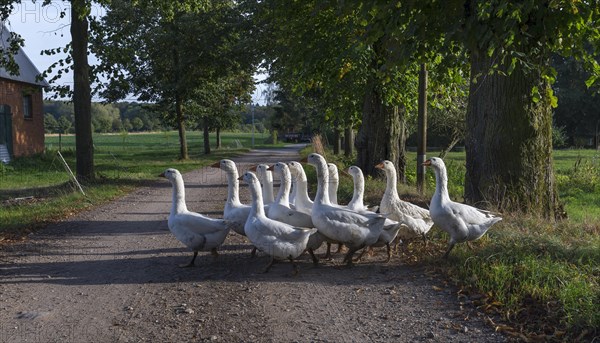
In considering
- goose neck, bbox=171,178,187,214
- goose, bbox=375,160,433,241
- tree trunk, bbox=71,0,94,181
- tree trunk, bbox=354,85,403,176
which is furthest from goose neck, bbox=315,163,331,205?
tree trunk, bbox=71,0,94,181

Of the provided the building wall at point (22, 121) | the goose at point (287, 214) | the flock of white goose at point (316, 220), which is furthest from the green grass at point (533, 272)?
the building wall at point (22, 121)

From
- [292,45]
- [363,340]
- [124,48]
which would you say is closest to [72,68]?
[124,48]

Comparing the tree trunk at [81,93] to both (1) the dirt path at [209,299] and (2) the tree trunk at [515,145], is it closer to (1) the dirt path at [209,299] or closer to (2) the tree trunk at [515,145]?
(1) the dirt path at [209,299]

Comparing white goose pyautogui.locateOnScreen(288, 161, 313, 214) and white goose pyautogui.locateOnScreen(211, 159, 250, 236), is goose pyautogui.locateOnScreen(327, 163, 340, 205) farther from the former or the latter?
white goose pyautogui.locateOnScreen(211, 159, 250, 236)

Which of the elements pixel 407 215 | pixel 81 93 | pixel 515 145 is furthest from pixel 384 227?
pixel 81 93

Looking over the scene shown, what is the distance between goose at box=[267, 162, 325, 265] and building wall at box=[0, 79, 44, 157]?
84.5 feet

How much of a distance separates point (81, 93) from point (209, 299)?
42.2ft

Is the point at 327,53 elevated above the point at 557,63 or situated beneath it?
situated beneath

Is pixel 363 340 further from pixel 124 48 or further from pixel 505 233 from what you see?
pixel 124 48

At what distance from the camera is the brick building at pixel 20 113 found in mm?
30844

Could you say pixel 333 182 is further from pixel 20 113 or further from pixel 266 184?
pixel 20 113

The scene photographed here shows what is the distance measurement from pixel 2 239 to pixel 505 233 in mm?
8245

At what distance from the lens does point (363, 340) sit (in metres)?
5.39

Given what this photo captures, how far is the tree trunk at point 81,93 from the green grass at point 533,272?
12172 millimetres
